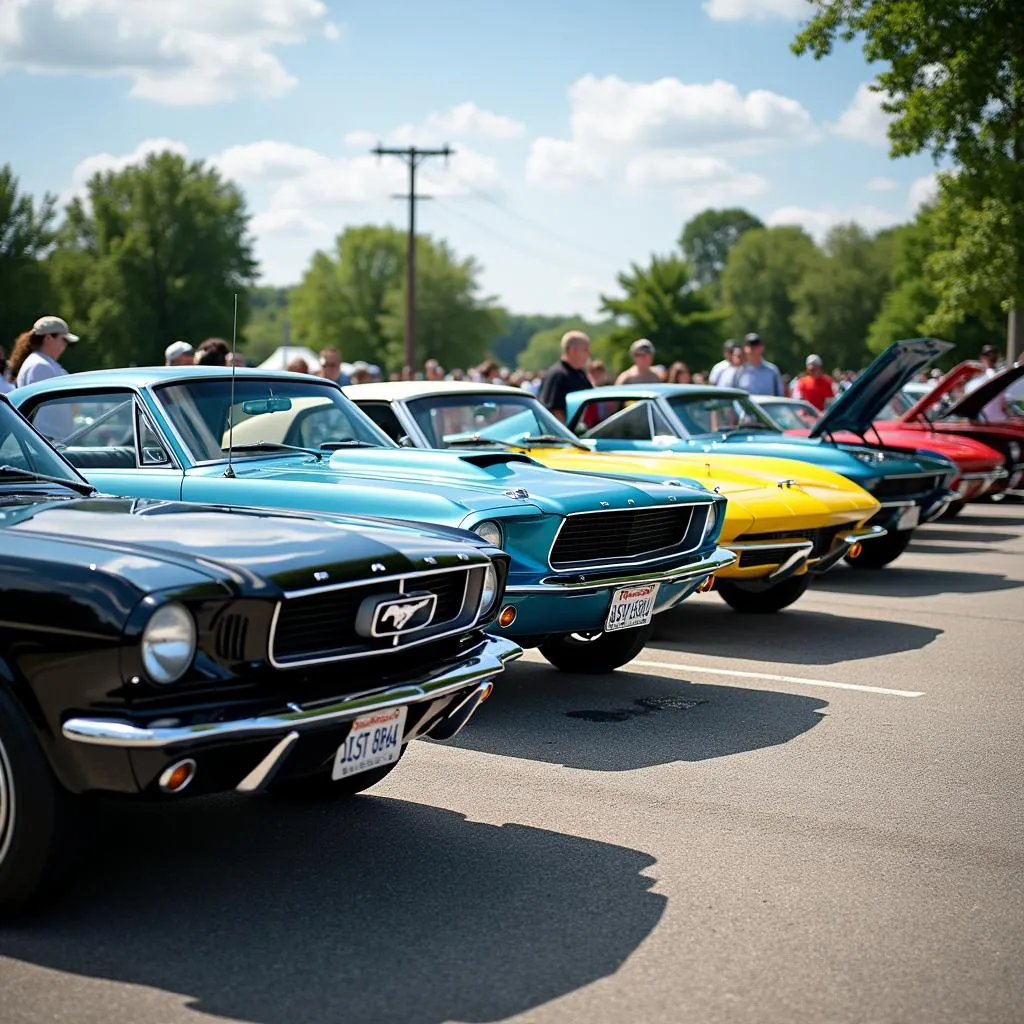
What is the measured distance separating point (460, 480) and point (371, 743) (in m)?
3.02

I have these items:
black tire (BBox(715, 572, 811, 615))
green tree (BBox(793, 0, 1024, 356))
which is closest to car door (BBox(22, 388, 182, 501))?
black tire (BBox(715, 572, 811, 615))

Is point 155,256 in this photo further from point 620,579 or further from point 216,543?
point 216,543

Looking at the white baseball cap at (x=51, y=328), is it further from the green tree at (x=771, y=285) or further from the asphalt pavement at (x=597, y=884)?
the green tree at (x=771, y=285)

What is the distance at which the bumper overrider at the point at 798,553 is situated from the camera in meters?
8.74

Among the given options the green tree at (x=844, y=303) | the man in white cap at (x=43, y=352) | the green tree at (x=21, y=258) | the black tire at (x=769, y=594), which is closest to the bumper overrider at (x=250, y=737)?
the black tire at (x=769, y=594)

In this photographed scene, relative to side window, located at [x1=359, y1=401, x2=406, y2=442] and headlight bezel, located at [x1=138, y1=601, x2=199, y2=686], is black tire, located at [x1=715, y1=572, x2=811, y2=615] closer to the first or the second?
side window, located at [x1=359, y1=401, x2=406, y2=442]

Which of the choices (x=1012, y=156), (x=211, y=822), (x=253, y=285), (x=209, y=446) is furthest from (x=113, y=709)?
(x=253, y=285)

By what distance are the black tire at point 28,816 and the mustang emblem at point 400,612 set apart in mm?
993

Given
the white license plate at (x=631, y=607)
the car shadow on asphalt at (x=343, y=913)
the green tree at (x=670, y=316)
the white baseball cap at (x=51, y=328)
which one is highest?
the green tree at (x=670, y=316)

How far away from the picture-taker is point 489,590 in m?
4.67

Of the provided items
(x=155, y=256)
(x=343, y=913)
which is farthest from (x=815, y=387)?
(x=155, y=256)

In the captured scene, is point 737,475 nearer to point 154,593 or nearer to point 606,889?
point 606,889

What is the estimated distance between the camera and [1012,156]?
26516 millimetres

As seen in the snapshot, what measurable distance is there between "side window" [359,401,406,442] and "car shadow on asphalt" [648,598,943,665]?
79.8 inches
